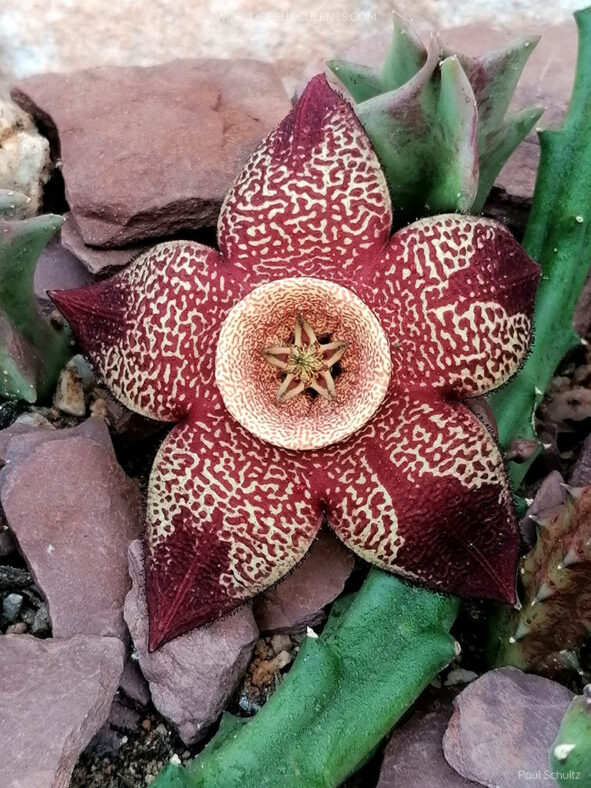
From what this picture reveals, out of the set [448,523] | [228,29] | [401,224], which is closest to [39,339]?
[401,224]

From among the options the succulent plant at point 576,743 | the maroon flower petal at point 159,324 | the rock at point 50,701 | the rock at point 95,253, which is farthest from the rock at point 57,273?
the succulent plant at point 576,743

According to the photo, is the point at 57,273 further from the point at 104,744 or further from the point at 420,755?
the point at 420,755

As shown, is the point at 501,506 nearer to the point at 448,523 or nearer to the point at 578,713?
the point at 448,523

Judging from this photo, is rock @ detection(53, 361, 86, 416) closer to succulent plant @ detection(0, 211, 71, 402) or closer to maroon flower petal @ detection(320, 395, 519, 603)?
succulent plant @ detection(0, 211, 71, 402)

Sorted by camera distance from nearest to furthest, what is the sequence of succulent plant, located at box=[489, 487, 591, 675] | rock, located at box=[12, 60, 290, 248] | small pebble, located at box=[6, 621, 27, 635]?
1. succulent plant, located at box=[489, 487, 591, 675]
2. small pebble, located at box=[6, 621, 27, 635]
3. rock, located at box=[12, 60, 290, 248]

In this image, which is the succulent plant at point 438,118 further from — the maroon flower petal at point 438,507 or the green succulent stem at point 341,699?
the green succulent stem at point 341,699

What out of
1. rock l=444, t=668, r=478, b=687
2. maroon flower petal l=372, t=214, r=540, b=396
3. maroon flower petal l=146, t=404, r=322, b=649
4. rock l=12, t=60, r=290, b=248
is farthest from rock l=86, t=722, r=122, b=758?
rock l=12, t=60, r=290, b=248
